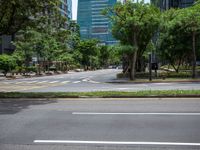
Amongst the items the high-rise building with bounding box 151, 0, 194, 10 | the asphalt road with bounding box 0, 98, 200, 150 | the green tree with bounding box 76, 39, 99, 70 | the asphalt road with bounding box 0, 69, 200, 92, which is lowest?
the asphalt road with bounding box 0, 69, 200, 92

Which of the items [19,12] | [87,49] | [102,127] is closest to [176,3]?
[87,49]

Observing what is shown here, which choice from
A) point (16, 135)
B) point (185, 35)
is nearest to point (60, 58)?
point (185, 35)

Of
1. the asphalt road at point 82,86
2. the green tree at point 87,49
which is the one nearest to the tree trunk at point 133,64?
the asphalt road at point 82,86

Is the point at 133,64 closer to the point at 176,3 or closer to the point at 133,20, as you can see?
the point at 133,20

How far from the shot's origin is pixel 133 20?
129ft

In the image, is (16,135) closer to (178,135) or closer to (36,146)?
(36,146)

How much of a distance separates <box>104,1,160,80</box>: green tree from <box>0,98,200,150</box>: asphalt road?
83.4 ft

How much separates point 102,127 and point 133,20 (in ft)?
97.2

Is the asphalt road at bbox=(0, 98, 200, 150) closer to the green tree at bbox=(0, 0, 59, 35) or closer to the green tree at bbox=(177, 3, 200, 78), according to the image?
the green tree at bbox=(0, 0, 59, 35)

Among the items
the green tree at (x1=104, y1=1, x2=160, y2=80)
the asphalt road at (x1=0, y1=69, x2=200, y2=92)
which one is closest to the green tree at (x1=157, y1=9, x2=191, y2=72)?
the green tree at (x1=104, y1=1, x2=160, y2=80)

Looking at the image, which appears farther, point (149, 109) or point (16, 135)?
point (149, 109)

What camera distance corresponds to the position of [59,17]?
22.8 metres

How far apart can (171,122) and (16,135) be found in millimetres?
4062

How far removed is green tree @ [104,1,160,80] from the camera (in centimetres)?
4006
